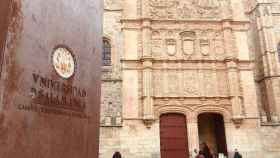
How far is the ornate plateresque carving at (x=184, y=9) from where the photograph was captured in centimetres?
1509

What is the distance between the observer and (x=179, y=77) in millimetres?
13852

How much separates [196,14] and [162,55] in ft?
11.0

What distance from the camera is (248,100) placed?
13.4 meters

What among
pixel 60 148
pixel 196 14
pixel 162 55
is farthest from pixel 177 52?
pixel 60 148

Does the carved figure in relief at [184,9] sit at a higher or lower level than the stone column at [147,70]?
higher

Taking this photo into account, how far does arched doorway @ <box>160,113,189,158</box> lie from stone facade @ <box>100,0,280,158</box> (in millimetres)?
355

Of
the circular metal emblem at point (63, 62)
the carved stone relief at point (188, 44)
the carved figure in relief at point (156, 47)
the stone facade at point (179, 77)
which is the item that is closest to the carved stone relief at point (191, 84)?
the stone facade at point (179, 77)

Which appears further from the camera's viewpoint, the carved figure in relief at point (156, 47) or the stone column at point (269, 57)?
the stone column at point (269, 57)

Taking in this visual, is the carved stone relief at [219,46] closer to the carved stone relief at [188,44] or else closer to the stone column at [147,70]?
the carved stone relief at [188,44]

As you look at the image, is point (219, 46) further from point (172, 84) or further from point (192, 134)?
point (192, 134)

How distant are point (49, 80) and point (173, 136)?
1165cm

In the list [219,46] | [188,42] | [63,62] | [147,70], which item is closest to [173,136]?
[147,70]

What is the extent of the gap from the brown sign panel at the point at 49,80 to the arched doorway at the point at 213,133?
39.7 feet

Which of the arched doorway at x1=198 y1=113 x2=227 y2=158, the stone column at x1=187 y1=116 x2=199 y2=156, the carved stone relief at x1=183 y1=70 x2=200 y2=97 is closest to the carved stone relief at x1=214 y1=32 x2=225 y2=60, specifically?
the carved stone relief at x1=183 y1=70 x2=200 y2=97
